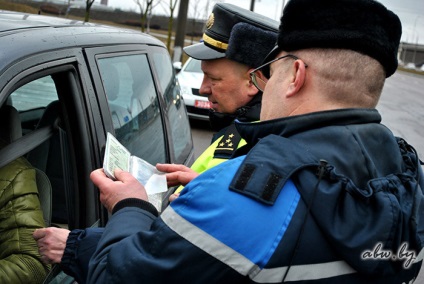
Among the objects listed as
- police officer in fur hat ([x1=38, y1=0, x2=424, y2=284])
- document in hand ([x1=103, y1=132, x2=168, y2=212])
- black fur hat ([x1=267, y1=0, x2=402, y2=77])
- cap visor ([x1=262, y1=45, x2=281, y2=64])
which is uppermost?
black fur hat ([x1=267, y1=0, x2=402, y2=77])

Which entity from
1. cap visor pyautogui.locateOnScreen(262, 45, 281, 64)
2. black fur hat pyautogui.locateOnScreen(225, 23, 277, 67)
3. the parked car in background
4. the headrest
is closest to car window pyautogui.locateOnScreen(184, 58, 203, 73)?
the parked car in background

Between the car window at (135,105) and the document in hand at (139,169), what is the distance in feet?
1.19

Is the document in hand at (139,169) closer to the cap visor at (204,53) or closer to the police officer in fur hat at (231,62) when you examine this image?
the police officer in fur hat at (231,62)

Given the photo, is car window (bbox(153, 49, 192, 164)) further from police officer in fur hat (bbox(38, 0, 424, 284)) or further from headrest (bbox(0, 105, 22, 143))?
police officer in fur hat (bbox(38, 0, 424, 284))

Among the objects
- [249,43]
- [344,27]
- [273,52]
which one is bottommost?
[249,43]

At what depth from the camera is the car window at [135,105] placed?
7.51 feet

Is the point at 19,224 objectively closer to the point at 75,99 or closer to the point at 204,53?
the point at 75,99

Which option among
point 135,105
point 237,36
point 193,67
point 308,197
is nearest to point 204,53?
point 237,36

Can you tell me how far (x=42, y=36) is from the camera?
1.85m

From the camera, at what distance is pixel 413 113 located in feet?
58.3

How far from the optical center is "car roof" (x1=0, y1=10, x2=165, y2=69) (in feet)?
5.47

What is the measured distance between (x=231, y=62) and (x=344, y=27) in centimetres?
119

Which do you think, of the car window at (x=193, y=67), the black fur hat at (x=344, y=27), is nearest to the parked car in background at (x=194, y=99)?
the car window at (x=193, y=67)

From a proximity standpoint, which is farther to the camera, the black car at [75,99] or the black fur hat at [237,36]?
the black fur hat at [237,36]
